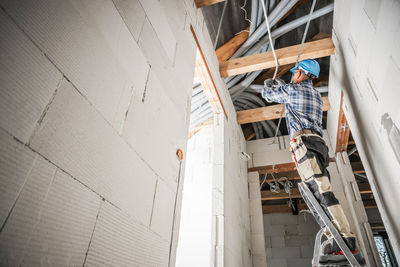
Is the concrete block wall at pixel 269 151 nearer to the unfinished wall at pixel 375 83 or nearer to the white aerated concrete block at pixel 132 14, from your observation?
the unfinished wall at pixel 375 83

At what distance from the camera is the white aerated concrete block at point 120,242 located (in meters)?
0.70

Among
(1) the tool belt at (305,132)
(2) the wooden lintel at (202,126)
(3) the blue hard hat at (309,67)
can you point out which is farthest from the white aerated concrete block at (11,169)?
(2) the wooden lintel at (202,126)

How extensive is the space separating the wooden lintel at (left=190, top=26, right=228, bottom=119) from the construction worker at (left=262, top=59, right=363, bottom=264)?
545mm

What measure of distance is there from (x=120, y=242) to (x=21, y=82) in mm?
574

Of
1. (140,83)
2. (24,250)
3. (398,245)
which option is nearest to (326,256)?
(398,245)

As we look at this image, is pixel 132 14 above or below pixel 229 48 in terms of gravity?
below

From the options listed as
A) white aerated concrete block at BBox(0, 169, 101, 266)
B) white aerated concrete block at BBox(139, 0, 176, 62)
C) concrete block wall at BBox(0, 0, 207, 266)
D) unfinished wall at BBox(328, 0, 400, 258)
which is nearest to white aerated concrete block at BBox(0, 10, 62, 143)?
concrete block wall at BBox(0, 0, 207, 266)

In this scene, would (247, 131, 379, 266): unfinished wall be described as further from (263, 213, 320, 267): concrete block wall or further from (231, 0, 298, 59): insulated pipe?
(231, 0, 298, 59): insulated pipe

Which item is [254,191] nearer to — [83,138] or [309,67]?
[309,67]

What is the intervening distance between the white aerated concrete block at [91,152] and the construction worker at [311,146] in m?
1.42

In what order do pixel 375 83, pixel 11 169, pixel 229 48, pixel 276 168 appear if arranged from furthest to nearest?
pixel 276 168, pixel 229 48, pixel 375 83, pixel 11 169

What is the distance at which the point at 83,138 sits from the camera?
69 centimetres

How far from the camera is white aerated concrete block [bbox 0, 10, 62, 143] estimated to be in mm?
513

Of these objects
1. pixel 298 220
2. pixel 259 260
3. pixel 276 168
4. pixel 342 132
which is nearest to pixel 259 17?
pixel 342 132
